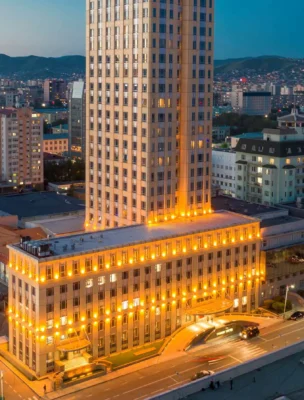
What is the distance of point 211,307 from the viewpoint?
244 ft

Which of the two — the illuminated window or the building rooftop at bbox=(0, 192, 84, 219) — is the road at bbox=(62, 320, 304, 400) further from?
the building rooftop at bbox=(0, 192, 84, 219)

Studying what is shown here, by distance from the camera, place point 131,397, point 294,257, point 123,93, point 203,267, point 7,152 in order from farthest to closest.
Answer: point 7,152, point 294,257, point 123,93, point 203,267, point 131,397

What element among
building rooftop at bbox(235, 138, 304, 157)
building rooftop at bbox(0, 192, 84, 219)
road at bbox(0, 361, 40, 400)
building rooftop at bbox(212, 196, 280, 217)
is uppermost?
building rooftop at bbox(235, 138, 304, 157)

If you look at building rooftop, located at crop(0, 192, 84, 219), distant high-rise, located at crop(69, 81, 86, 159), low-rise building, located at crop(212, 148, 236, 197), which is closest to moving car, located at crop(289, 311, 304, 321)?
low-rise building, located at crop(212, 148, 236, 197)

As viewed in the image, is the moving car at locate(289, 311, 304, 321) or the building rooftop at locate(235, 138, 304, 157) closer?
the moving car at locate(289, 311, 304, 321)

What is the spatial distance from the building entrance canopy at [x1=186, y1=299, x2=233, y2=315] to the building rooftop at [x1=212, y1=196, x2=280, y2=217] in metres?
21.3

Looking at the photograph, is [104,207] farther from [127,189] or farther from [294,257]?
[294,257]

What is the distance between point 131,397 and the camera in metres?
59.1

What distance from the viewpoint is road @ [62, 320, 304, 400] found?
60.1m

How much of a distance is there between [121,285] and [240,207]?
35.6 metres

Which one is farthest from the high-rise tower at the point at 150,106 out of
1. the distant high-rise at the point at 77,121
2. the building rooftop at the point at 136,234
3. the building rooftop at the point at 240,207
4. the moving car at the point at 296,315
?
the distant high-rise at the point at 77,121

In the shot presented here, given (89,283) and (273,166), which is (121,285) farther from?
(273,166)

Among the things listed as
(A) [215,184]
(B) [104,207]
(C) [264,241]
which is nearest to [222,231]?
(C) [264,241]

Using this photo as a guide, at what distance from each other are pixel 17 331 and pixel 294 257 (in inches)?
1476
